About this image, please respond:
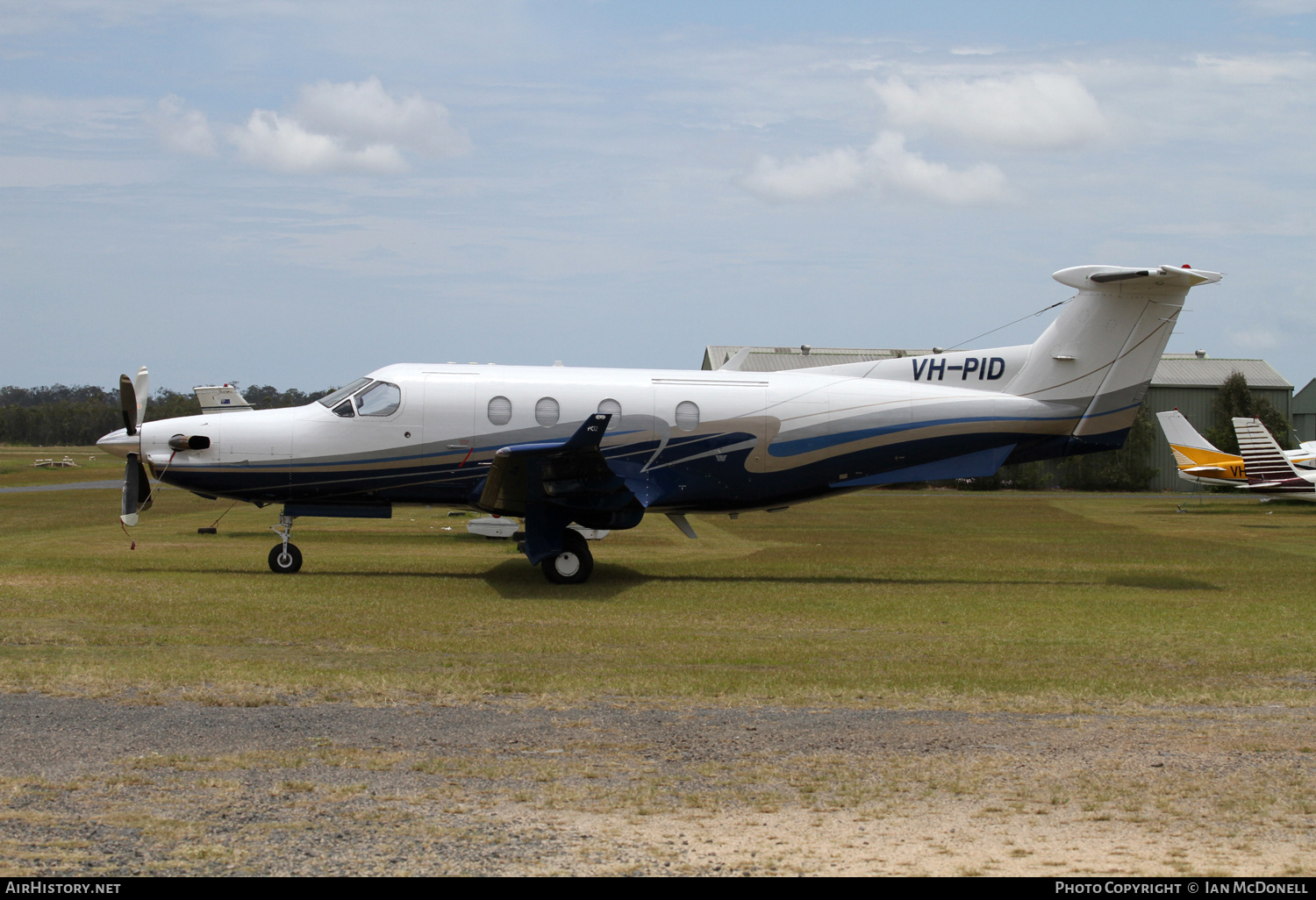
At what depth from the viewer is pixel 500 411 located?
632 inches

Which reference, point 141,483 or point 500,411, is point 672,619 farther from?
point 141,483

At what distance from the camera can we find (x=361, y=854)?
4.87 m

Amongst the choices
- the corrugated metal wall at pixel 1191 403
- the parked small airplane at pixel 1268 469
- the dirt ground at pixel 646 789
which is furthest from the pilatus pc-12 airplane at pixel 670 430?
the corrugated metal wall at pixel 1191 403

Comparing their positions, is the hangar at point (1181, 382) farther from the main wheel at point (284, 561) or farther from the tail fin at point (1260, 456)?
the main wheel at point (284, 561)

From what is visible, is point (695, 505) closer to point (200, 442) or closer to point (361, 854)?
point (200, 442)

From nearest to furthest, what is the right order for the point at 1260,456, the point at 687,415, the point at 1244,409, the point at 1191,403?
the point at 687,415
the point at 1260,456
the point at 1244,409
the point at 1191,403

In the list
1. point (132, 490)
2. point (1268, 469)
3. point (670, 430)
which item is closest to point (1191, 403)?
point (1268, 469)

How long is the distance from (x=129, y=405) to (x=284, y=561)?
3254 mm

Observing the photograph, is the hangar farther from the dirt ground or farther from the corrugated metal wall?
the dirt ground

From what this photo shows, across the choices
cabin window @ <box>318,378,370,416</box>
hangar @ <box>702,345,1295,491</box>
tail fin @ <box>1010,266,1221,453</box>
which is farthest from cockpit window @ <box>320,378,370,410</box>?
hangar @ <box>702,345,1295,491</box>

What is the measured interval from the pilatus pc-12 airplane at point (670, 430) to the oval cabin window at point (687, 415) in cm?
2

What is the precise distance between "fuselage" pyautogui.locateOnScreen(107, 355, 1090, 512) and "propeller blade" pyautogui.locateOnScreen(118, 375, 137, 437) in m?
0.25

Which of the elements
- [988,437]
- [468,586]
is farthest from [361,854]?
[988,437]

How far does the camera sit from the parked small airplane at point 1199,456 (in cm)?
3469
